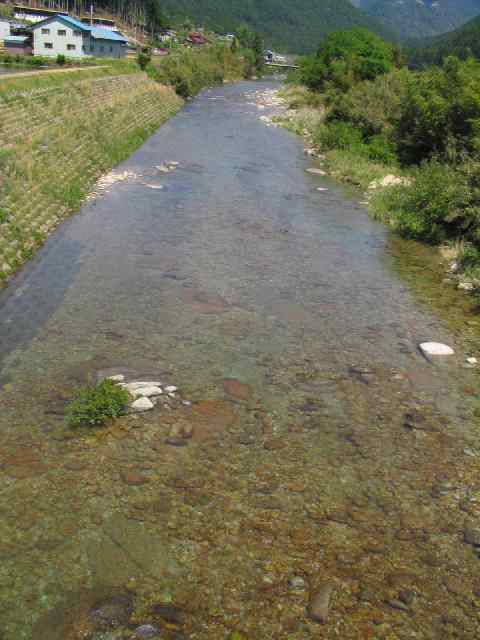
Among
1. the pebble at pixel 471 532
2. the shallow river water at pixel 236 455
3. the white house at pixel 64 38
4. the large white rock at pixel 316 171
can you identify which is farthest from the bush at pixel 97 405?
the white house at pixel 64 38

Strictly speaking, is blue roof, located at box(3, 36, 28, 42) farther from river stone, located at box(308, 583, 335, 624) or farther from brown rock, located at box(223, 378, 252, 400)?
river stone, located at box(308, 583, 335, 624)

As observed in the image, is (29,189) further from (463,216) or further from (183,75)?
(183,75)

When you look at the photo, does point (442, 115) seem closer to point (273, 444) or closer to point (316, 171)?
point (316, 171)

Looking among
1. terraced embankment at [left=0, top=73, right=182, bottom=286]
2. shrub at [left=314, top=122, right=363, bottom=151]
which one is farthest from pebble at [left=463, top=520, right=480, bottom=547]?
shrub at [left=314, top=122, right=363, bottom=151]

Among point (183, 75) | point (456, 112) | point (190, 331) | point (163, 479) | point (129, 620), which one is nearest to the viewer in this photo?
point (129, 620)

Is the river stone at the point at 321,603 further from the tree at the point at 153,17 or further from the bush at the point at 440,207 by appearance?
the tree at the point at 153,17

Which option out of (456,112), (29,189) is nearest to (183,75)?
(456,112)
